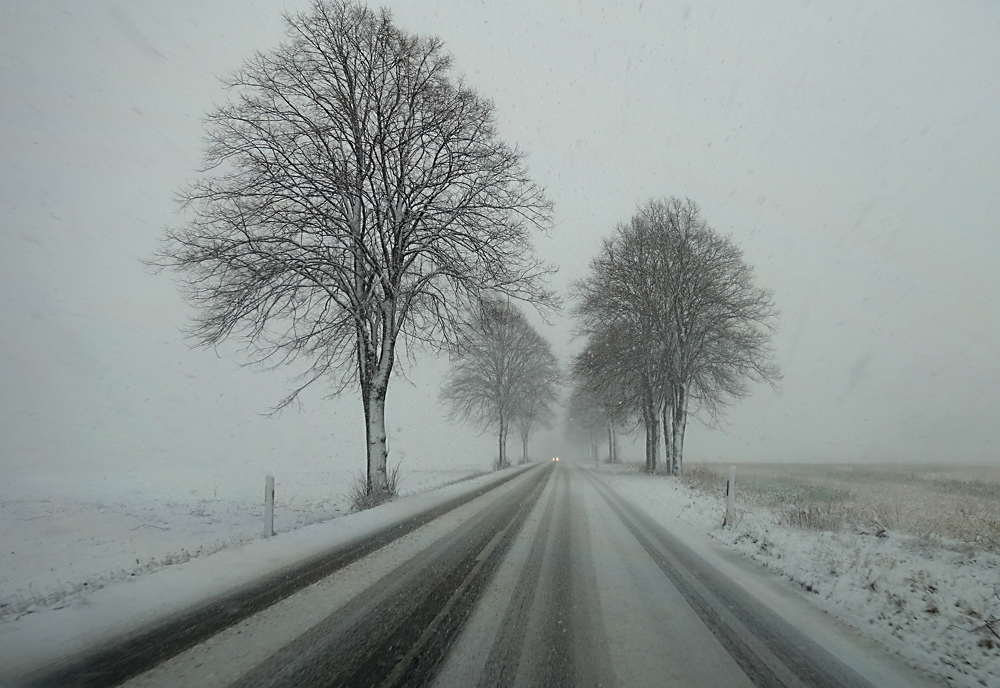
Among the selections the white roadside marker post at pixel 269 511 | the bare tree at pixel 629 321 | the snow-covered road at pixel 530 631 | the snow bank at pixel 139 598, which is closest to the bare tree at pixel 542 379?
the bare tree at pixel 629 321

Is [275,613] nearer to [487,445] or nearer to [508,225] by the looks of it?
[508,225]

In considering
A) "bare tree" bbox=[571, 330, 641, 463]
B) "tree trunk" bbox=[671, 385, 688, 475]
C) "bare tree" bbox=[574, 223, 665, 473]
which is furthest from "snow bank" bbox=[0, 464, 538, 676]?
"tree trunk" bbox=[671, 385, 688, 475]

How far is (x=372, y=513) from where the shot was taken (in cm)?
870

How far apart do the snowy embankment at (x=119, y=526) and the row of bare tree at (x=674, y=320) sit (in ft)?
36.1

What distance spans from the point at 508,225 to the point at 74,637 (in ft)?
33.0

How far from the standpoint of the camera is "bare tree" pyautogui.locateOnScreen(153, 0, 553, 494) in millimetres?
9617

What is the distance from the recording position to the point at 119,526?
884 centimetres

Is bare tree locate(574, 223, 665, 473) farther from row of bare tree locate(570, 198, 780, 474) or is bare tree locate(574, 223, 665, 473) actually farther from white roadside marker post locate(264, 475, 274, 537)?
white roadside marker post locate(264, 475, 274, 537)

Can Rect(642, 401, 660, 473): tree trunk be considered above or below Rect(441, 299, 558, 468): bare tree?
below

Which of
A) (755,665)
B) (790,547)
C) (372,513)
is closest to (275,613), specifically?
(755,665)

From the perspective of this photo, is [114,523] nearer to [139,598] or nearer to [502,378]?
[139,598]

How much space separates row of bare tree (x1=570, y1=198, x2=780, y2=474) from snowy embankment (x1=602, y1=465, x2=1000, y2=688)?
38.7ft

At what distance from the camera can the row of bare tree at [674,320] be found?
61.8 feet

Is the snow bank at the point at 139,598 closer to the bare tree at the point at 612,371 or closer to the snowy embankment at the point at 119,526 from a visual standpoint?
the snowy embankment at the point at 119,526
